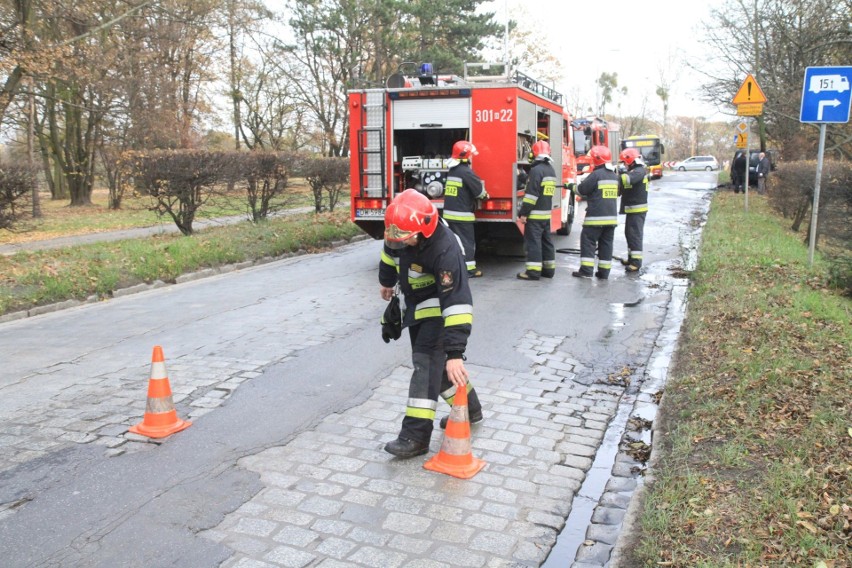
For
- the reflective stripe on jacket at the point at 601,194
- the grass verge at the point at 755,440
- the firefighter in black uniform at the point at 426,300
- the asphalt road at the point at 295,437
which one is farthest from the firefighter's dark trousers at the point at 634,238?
the firefighter in black uniform at the point at 426,300

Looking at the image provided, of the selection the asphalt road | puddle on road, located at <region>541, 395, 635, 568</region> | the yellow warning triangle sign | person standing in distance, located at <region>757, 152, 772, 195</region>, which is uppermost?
the yellow warning triangle sign

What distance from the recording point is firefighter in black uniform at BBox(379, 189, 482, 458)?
13.3ft

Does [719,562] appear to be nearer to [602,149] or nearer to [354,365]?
[354,365]

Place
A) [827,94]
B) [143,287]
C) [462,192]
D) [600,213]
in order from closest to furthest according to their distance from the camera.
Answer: [827,94] → [462,192] → [143,287] → [600,213]

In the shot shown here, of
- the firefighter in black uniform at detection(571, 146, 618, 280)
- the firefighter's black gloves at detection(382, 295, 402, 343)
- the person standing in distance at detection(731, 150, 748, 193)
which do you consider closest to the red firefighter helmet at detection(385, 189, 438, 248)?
the firefighter's black gloves at detection(382, 295, 402, 343)

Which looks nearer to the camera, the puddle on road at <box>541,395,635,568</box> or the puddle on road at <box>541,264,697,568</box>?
the puddle on road at <box>541,395,635,568</box>

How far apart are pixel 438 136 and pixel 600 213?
3.09 m

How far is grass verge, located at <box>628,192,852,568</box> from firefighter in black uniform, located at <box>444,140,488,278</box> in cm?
330

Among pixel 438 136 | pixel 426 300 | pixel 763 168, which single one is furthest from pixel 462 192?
pixel 763 168

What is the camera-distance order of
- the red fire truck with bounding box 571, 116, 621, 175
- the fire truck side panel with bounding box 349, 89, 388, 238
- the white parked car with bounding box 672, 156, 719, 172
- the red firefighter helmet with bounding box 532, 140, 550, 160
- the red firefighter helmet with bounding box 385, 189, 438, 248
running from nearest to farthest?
1. the red firefighter helmet with bounding box 385, 189, 438, 248
2. the red firefighter helmet with bounding box 532, 140, 550, 160
3. the fire truck side panel with bounding box 349, 89, 388, 238
4. the red fire truck with bounding box 571, 116, 621, 175
5. the white parked car with bounding box 672, 156, 719, 172

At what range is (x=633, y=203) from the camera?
11133mm

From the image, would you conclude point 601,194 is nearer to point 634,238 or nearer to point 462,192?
point 634,238

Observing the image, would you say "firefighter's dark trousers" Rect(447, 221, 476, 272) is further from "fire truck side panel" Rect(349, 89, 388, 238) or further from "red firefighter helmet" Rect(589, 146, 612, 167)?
"red firefighter helmet" Rect(589, 146, 612, 167)

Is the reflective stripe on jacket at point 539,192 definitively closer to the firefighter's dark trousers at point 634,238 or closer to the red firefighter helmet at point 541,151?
the red firefighter helmet at point 541,151
